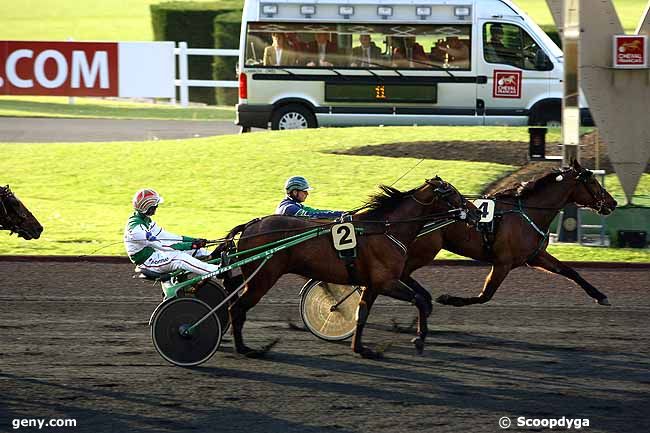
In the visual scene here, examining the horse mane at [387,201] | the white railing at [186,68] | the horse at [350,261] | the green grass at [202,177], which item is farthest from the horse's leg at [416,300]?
the white railing at [186,68]

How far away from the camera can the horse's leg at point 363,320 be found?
30.7 ft

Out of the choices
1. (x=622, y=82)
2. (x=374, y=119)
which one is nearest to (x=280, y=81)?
(x=374, y=119)

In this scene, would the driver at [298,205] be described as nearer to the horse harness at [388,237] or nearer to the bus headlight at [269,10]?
the horse harness at [388,237]

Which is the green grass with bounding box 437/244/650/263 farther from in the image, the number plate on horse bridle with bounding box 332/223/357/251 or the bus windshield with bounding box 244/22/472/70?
the bus windshield with bounding box 244/22/472/70

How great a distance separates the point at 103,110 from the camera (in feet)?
93.7

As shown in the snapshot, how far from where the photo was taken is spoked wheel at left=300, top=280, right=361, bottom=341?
9977mm

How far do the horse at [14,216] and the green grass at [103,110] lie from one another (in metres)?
17.7

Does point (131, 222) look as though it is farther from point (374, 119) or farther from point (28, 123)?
point (28, 123)

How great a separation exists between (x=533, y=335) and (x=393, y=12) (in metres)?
12.9

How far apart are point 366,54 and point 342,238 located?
13.2 m

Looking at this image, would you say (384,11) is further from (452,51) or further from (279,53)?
(279,53)

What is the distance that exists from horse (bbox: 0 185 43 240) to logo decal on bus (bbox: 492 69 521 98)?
13681 millimetres

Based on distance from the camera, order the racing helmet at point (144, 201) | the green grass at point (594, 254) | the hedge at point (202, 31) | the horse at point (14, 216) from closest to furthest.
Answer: the racing helmet at point (144, 201) < the horse at point (14, 216) < the green grass at point (594, 254) < the hedge at point (202, 31)

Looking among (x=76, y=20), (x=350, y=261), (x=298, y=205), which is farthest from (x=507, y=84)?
(x=76, y=20)
